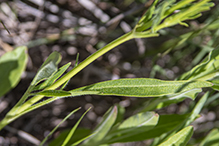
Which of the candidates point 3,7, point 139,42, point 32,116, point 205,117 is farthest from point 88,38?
point 205,117

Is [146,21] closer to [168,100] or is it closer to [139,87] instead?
[139,87]

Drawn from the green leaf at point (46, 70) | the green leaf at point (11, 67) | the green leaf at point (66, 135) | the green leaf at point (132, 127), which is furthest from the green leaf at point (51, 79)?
the green leaf at point (66, 135)

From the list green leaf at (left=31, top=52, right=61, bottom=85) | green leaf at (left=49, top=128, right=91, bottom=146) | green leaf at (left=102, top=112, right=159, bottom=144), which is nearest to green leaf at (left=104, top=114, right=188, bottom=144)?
green leaf at (left=102, top=112, right=159, bottom=144)

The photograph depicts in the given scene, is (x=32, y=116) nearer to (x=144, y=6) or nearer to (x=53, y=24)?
(x=53, y=24)

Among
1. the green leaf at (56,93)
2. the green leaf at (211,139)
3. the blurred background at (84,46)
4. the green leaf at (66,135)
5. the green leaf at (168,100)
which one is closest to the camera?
the green leaf at (56,93)

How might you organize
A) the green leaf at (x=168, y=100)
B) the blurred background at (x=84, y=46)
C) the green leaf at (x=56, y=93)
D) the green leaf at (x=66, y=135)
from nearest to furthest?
1. the green leaf at (x=56, y=93)
2. the green leaf at (x=168, y=100)
3. the green leaf at (x=66, y=135)
4. the blurred background at (x=84, y=46)

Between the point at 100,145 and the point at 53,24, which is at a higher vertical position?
the point at 53,24

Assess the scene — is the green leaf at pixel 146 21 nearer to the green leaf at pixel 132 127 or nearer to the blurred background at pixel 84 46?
the green leaf at pixel 132 127

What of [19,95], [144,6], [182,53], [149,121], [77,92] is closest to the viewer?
[77,92]
